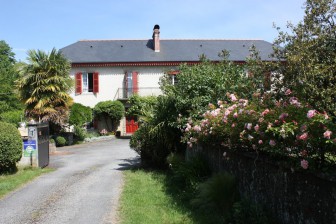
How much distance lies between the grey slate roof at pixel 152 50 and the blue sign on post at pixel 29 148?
18.0 meters

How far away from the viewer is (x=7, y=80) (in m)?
37.1

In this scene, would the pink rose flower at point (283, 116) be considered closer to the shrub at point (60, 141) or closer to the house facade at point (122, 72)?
the shrub at point (60, 141)

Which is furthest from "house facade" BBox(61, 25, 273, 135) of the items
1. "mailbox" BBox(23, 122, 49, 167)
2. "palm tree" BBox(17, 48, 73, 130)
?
"mailbox" BBox(23, 122, 49, 167)

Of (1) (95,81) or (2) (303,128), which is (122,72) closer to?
(1) (95,81)

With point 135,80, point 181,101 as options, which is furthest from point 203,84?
point 135,80

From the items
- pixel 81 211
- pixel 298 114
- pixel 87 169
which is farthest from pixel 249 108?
pixel 87 169

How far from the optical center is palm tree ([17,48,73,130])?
2366 cm

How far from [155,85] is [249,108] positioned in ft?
88.1

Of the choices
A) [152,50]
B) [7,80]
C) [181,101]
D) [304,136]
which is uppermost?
[152,50]

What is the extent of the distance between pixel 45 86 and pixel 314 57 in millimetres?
19934

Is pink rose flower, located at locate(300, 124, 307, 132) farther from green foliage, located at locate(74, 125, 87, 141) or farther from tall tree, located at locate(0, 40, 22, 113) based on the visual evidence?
tall tree, located at locate(0, 40, 22, 113)

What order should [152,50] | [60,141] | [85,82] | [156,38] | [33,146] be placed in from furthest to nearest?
[152,50] → [156,38] → [85,82] → [60,141] → [33,146]

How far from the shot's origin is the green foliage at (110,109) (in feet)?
102

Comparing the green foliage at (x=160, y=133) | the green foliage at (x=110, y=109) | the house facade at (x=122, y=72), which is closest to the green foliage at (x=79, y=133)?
the green foliage at (x=110, y=109)
